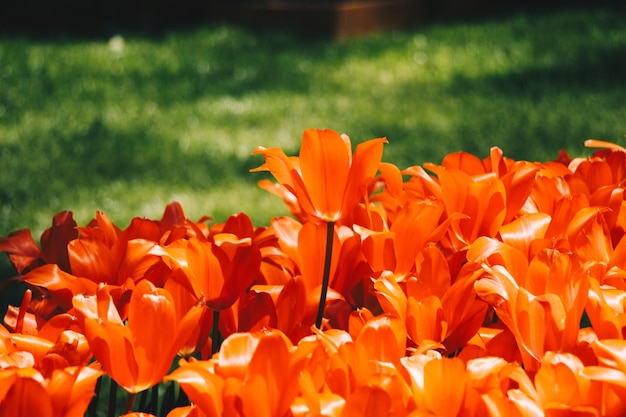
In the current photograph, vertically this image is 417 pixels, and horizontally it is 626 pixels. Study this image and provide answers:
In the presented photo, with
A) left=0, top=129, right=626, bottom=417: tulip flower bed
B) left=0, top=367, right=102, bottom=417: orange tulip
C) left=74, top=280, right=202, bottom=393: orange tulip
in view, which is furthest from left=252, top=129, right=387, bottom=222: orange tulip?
left=0, top=367, right=102, bottom=417: orange tulip

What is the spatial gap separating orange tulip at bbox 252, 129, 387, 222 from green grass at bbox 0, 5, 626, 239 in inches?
124

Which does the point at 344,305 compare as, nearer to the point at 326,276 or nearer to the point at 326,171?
the point at 326,276

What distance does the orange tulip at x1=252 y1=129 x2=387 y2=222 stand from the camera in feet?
4.49

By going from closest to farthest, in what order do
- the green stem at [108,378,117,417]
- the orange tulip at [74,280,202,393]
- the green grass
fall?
the orange tulip at [74,280,202,393] → the green stem at [108,378,117,417] → the green grass

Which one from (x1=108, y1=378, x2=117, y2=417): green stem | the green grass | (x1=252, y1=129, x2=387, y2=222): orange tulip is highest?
(x1=252, y1=129, x2=387, y2=222): orange tulip

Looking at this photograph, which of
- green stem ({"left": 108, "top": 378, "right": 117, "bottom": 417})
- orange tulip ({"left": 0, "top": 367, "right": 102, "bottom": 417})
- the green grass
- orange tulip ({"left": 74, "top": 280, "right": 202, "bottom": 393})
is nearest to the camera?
orange tulip ({"left": 0, "top": 367, "right": 102, "bottom": 417})

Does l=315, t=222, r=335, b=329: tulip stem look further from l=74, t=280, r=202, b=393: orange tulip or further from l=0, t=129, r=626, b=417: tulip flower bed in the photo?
l=74, t=280, r=202, b=393: orange tulip

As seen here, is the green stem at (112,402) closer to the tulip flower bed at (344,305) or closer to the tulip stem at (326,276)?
the tulip flower bed at (344,305)

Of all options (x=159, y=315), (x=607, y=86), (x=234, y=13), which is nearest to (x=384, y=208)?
(x=159, y=315)

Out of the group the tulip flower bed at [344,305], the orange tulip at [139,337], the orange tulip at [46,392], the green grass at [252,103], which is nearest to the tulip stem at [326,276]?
the tulip flower bed at [344,305]

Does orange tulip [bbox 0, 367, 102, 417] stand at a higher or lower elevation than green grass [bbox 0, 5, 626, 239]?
higher

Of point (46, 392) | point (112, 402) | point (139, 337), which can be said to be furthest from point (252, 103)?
point (46, 392)

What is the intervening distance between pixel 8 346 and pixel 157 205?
3.68 m

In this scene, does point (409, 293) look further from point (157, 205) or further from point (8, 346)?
point (157, 205)
